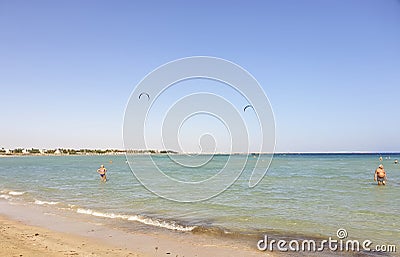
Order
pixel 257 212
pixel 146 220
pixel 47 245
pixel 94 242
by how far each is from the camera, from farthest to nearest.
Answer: pixel 257 212 → pixel 146 220 → pixel 94 242 → pixel 47 245

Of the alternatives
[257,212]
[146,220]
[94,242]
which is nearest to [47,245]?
[94,242]

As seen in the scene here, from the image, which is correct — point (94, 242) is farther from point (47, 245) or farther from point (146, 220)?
point (146, 220)

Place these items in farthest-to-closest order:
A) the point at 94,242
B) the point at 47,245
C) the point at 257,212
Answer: the point at 257,212
the point at 94,242
the point at 47,245

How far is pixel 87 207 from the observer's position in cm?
1662

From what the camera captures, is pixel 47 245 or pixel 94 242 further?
pixel 94 242

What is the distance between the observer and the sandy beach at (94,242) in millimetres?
8672

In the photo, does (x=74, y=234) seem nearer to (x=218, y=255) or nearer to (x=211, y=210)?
(x=218, y=255)

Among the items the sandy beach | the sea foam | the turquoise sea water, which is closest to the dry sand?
the sandy beach

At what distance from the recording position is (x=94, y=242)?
9781mm

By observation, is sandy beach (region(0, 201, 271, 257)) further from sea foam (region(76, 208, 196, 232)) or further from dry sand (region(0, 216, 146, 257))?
sea foam (region(76, 208, 196, 232))

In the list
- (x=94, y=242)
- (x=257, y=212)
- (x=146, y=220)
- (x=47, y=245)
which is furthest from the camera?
(x=257, y=212)

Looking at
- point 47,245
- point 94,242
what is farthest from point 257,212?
point 47,245

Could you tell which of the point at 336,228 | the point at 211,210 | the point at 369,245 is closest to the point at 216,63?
→ the point at 211,210

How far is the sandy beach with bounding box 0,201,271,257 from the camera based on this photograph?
8672mm
